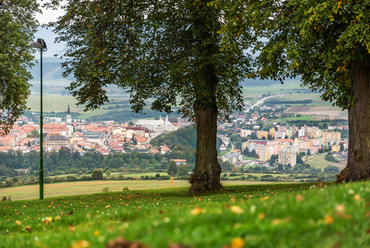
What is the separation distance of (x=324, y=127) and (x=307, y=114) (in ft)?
32.1

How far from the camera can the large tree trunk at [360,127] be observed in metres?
13.3

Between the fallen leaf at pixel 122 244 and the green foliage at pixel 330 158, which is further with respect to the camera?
the green foliage at pixel 330 158

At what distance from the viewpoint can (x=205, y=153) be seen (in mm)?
17391

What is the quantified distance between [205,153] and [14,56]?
1308 cm

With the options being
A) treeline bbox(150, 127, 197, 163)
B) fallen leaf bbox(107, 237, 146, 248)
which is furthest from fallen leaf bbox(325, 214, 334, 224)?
treeline bbox(150, 127, 197, 163)

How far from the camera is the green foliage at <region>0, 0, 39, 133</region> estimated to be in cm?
1934

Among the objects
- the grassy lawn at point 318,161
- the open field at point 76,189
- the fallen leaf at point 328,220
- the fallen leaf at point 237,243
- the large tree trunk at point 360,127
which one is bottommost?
the open field at point 76,189

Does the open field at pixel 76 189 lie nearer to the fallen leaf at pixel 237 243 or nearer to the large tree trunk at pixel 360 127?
the large tree trunk at pixel 360 127

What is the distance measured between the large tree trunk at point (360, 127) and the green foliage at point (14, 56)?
17337 millimetres

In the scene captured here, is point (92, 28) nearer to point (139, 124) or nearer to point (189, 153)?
point (189, 153)

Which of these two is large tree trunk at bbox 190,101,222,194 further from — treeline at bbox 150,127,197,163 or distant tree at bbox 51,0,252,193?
treeline at bbox 150,127,197,163

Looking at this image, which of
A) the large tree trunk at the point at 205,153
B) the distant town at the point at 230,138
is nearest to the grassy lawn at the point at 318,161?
the distant town at the point at 230,138

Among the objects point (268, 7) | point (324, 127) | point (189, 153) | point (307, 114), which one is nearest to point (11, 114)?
point (268, 7)

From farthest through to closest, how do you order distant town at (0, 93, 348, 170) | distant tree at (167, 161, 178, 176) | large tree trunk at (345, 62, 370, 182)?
distant town at (0, 93, 348, 170) → distant tree at (167, 161, 178, 176) → large tree trunk at (345, 62, 370, 182)
